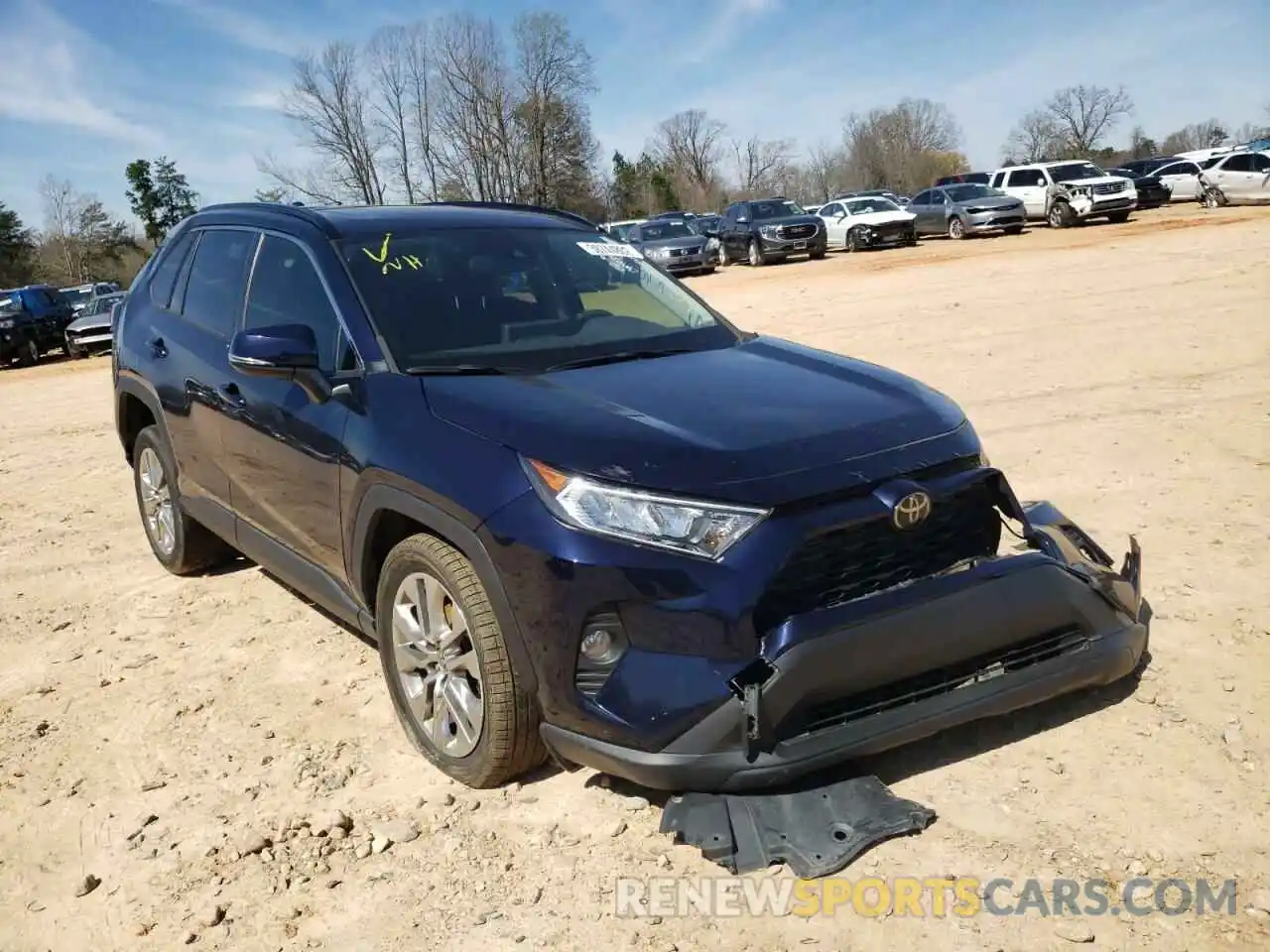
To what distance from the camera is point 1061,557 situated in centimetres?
330

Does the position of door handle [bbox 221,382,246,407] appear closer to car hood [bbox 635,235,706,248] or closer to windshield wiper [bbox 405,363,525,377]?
windshield wiper [bbox 405,363,525,377]

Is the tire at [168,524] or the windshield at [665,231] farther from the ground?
the windshield at [665,231]

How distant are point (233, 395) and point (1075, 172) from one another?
30.1 m

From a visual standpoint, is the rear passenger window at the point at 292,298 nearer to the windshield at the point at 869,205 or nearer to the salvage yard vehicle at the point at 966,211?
the salvage yard vehicle at the point at 966,211

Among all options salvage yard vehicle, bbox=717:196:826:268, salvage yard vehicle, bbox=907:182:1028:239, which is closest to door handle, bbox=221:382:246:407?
salvage yard vehicle, bbox=717:196:826:268

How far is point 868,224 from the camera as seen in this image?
29656mm

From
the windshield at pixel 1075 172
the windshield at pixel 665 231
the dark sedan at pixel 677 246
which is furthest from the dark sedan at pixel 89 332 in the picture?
the windshield at pixel 1075 172

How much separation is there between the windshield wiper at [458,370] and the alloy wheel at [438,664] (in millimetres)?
660

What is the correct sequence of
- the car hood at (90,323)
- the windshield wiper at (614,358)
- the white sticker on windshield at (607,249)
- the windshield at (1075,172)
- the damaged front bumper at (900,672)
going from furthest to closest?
the windshield at (1075,172)
the car hood at (90,323)
the white sticker on windshield at (607,249)
the windshield wiper at (614,358)
the damaged front bumper at (900,672)

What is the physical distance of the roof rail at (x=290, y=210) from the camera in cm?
416

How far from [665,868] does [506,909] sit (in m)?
0.43

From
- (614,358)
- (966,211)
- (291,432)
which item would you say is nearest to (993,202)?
(966,211)

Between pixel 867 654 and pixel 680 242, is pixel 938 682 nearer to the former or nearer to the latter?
pixel 867 654

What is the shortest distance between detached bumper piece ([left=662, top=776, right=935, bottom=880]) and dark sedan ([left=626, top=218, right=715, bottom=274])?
25.7m
